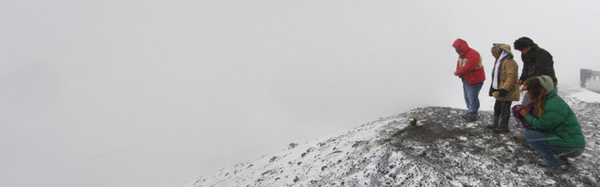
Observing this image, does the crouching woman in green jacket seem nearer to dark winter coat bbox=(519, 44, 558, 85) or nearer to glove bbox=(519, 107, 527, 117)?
glove bbox=(519, 107, 527, 117)

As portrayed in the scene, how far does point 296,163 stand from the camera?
823 cm

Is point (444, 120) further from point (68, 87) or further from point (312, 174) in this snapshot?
point (68, 87)

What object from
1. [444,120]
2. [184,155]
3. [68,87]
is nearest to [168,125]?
[184,155]

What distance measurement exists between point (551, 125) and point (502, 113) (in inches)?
72.6

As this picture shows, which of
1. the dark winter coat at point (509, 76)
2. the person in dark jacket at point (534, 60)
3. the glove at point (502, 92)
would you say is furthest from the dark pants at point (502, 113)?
the person in dark jacket at point (534, 60)

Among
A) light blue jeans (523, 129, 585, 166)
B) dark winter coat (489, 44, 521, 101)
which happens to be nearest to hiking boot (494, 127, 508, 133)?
dark winter coat (489, 44, 521, 101)

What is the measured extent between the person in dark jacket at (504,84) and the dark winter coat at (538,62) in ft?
0.74

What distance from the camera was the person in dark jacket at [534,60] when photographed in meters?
5.86

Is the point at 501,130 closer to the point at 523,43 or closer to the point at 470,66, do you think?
the point at 470,66

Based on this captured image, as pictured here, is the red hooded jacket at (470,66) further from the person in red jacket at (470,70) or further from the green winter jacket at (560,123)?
the green winter jacket at (560,123)

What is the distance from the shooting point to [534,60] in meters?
6.04

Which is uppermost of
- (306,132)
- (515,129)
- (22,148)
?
(515,129)

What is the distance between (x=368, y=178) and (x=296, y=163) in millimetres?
2892

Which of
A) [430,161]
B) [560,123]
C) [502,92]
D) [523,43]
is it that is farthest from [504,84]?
[430,161]
